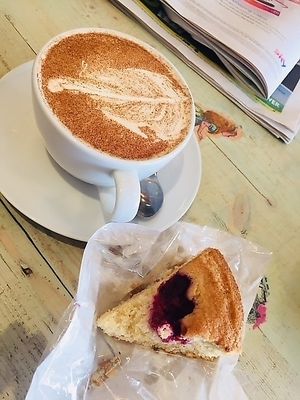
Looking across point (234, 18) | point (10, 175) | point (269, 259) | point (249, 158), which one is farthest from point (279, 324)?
point (234, 18)

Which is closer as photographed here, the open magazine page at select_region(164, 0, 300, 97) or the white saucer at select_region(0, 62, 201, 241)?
the white saucer at select_region(0, 62, 201, 241)

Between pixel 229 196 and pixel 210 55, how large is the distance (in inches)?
9.3

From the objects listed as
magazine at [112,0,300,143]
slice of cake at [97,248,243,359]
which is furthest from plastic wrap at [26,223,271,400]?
magazine at [112,0,300,143]

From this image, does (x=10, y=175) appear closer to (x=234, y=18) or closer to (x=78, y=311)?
(x=78, y=311)

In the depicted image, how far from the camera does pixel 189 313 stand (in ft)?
1.82

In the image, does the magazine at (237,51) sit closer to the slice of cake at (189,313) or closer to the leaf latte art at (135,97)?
the leaf latte art at (135,97)

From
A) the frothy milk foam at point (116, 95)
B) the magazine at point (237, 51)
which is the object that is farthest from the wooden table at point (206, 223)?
the frothy milk foam at point (116, 95)

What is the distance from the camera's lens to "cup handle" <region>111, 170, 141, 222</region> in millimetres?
558

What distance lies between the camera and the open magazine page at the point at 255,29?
83cm

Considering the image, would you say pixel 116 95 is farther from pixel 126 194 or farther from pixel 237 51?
pixel 237 51

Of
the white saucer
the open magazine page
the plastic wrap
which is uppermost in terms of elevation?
the open magazine page

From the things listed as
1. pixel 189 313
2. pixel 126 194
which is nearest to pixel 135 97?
pixel 126 194

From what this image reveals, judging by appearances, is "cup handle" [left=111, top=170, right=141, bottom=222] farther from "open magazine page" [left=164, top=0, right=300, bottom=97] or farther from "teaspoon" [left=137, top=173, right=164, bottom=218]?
"open magazine page" [left=164, top=0, right=300, bottom=97]

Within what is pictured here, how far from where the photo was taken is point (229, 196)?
0.73 meters
